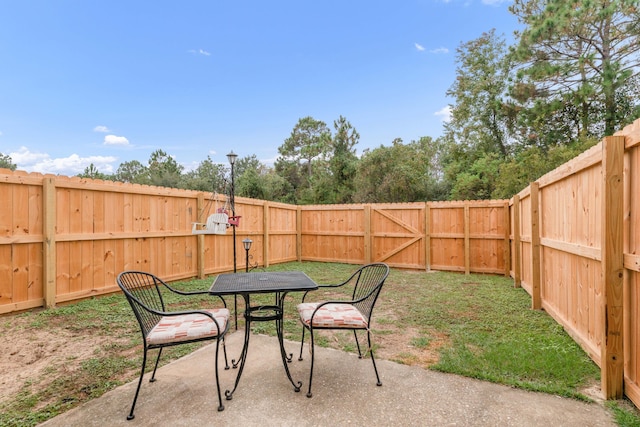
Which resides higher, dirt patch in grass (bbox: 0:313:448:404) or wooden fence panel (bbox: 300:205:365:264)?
wooden fence panel (bbox: 300:205:365:264)

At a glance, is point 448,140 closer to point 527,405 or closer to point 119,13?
point 119,13

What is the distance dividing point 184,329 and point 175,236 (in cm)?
405

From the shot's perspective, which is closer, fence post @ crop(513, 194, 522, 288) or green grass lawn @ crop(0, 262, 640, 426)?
green grass lawn @ crop(0, 262, 640, 426)

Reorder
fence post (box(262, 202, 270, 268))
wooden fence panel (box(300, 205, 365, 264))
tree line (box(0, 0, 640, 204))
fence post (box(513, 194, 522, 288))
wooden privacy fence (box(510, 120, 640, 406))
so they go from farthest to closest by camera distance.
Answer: tree line (box(0, 0, 640, 204)) < wooden fence panel (box(300, 205, 365, 264)) < fence post (box(262, 202, 270, 268)) < fence post (box(513, 194, 522, 288)) < wooden privacy fence (box(510, 120, 640, 406))

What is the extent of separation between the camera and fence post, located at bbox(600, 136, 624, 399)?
183cm

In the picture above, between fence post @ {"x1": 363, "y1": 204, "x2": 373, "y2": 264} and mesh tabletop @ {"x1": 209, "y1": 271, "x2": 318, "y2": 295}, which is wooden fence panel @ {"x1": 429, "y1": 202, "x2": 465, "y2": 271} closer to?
fence post @ {"x1": 363, "y1": 204, "x2": 373, "y2": 264}

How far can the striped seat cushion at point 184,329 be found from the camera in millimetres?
1790

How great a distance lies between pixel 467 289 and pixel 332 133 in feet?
45.0

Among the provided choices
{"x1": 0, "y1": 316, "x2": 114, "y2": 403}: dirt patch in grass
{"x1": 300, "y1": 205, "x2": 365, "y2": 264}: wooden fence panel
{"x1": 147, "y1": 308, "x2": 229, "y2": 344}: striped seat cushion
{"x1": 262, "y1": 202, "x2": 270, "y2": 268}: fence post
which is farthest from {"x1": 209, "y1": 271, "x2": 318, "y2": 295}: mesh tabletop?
{"x1": 300, "y1": 205, "x2": 365, "y2": 264}: wooden fence panel

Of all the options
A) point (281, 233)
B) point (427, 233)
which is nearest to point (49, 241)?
point (281, 233)

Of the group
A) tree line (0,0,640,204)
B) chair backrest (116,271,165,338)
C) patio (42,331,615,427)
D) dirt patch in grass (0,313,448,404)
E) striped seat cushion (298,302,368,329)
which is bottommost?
dirt patch in grass (0,313,448,404)

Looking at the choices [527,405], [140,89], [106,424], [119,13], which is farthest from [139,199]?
[140,89]

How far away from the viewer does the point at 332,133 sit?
57.4ft

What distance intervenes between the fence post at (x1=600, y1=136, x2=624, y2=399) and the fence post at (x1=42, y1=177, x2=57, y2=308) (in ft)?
17.9
